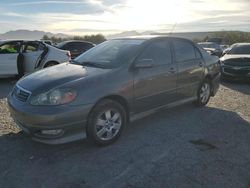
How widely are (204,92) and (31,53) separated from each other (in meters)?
6.06

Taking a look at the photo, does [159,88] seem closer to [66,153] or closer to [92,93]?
[92,93]

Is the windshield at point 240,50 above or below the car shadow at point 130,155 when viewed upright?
above

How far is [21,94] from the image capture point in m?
4.63

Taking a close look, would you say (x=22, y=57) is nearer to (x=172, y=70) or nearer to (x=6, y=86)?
(x=6, y=86)

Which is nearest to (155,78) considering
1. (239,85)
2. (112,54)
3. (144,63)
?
(144,63)

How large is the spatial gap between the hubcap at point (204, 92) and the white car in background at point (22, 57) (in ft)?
18.1

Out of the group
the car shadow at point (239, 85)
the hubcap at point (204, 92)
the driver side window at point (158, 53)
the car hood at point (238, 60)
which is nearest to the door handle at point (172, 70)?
the driver side window at point (158, 53)

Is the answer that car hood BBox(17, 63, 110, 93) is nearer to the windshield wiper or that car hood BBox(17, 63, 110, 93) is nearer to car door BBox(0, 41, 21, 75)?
the windshield wiper

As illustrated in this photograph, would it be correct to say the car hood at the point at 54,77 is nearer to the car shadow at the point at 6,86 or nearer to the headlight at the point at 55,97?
the headlight at the point at 55,97

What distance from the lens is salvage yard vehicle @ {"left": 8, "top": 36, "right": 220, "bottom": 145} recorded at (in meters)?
4.29

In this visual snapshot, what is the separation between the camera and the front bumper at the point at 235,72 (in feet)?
35.5

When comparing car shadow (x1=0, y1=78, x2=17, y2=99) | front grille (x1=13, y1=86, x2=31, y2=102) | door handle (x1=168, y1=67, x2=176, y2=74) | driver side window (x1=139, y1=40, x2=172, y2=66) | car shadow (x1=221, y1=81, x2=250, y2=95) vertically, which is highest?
driver side window (x1=139, y1=40, x2=172, y2=66)

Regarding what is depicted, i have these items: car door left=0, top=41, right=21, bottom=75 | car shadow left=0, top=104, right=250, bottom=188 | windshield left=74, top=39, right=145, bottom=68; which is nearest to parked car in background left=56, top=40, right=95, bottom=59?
car door left=0, top=41, right=21, bottom=75

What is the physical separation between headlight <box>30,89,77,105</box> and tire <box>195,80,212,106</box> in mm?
3382
